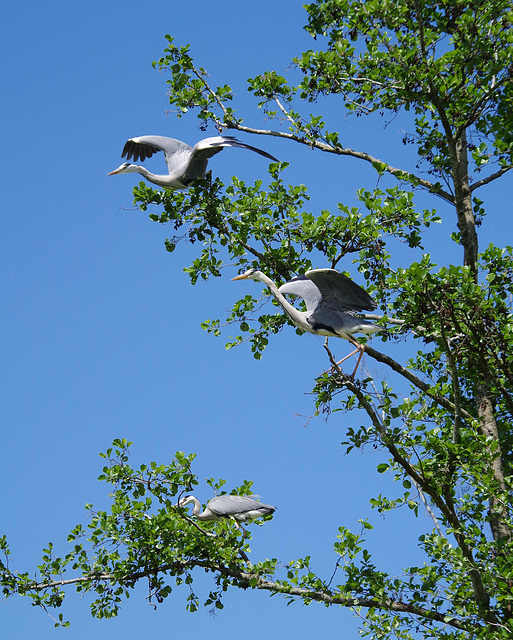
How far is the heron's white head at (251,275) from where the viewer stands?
386 inches

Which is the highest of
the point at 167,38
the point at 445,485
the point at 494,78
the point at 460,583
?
the point at 494,78

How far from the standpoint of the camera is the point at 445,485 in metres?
8.05

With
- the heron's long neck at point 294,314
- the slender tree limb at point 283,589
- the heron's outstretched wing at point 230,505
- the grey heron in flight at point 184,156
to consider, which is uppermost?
the grey heron in flight at point 184,156

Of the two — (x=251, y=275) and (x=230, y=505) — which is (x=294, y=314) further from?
(x=230, y=505)

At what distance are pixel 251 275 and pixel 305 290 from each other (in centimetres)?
113

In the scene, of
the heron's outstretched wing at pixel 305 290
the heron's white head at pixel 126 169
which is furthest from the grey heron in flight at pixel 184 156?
the heron's outstretched wing at pixel 305 290

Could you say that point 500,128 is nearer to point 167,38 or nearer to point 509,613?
point 167,38

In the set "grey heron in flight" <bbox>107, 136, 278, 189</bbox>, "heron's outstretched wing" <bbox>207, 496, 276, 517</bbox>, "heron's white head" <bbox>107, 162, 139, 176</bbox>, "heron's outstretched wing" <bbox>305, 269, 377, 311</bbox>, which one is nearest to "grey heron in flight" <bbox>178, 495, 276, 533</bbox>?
"heron's outstretched wing" <bbox>207, 496, 276, 517</bbox>

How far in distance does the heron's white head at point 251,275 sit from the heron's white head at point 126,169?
9.01ft

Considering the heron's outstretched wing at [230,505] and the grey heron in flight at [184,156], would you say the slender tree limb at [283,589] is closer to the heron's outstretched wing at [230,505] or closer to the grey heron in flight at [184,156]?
the heron's outstretched wing at [230,505]

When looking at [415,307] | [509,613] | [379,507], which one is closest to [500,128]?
[415,307]

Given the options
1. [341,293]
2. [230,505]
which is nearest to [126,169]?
[341,293]

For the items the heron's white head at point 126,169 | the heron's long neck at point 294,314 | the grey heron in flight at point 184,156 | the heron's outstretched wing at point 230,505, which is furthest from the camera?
the heron's white head at point 126,169

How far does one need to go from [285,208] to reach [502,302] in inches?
124
